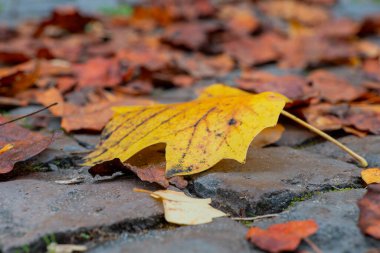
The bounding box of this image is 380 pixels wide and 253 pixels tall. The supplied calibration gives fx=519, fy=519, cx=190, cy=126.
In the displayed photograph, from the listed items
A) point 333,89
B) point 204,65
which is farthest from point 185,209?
point 204,65

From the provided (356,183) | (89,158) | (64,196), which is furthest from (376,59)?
(64,196)

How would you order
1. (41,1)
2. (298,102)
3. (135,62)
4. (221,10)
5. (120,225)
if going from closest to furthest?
(120,225), (298,102), (135,62), (221,10), (41,1)

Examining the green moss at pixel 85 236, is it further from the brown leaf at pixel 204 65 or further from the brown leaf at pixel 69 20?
the brown leaf at pixel 69 20

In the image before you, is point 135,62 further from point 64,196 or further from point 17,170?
point 64,196

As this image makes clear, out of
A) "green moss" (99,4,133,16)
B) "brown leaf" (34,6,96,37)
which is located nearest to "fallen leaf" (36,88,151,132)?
"brown leaf" (34,6,96,37)

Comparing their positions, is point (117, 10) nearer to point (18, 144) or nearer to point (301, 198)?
point (18, 144)

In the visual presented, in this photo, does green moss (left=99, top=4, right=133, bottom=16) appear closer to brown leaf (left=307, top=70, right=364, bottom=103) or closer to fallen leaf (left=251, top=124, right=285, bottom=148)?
brown leaf (left=307, top=70, right=364, bottom=103)
